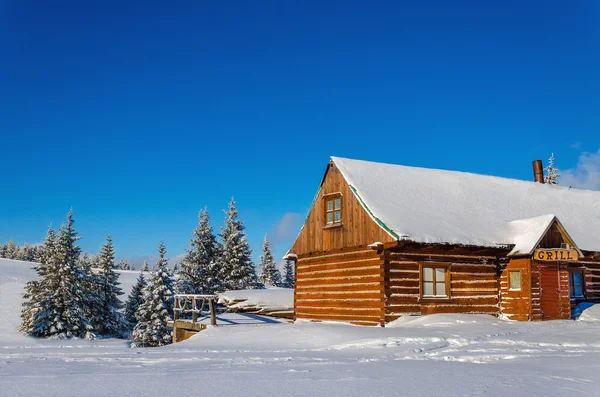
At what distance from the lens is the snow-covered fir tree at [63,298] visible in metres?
36.0

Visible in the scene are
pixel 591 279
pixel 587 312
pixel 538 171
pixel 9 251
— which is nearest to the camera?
pixel 587 312

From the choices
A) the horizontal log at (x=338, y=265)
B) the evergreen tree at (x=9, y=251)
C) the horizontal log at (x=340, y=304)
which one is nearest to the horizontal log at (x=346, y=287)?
the horizontal log at (x=340, y=304)

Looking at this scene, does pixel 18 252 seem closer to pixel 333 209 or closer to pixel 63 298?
pixel 63 298

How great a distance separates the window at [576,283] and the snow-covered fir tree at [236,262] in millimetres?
27287

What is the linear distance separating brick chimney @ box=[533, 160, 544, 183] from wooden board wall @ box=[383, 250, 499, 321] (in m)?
13.9

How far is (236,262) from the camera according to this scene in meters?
46.6

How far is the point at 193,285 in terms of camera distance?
44625 mm

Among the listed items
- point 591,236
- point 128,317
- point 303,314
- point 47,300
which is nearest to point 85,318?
point 47,300

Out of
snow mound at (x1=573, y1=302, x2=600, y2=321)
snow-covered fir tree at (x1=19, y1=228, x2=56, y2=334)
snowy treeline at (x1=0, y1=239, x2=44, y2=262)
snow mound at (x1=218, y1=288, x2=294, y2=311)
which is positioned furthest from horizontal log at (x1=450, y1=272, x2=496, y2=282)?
snowy treeline at (x1=0, y1=239, x2=44, y2=262)

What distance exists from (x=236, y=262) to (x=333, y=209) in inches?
927

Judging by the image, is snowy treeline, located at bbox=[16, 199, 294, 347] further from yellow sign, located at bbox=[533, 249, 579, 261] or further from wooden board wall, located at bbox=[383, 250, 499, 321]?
yellow sign, located at bbox=[533, 249, 579, 261]

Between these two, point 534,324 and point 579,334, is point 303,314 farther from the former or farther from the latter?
point 579,334

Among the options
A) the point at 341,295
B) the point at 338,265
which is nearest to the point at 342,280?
the point at 341,295

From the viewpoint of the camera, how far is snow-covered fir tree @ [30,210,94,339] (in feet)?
118
